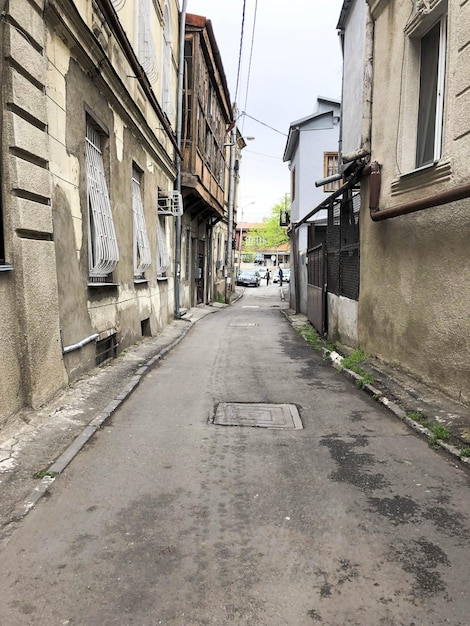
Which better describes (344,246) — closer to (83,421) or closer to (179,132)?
(179,132)

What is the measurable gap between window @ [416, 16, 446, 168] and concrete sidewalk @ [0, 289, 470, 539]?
9.91 ft

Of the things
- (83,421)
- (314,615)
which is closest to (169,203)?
(83,421)

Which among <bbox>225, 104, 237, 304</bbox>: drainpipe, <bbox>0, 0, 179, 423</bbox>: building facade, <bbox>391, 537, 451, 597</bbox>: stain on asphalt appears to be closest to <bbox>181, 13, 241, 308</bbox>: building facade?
<bbox>225, 104, 237, 304</bbox>: drainpipe

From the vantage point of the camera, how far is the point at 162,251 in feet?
44.4

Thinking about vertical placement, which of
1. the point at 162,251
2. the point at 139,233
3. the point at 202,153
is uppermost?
the point at 202,153

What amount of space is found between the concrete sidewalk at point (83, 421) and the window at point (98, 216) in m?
1.61

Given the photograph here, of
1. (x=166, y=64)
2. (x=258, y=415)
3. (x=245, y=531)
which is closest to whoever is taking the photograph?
(x=245, y=531)

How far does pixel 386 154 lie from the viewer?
7.60 meters

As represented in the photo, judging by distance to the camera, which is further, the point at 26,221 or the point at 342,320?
the point at 342,320

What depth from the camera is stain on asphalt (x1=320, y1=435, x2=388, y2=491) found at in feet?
12.7

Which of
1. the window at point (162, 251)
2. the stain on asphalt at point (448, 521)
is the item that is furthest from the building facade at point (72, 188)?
the stain on asphalt at point (448, 521)

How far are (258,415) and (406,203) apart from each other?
3509 mm

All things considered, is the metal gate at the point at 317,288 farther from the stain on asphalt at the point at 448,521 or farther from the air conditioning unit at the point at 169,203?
the stain on asphalt at the point at 448,521

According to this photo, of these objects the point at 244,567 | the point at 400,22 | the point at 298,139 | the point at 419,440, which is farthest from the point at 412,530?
the point at 298,139
